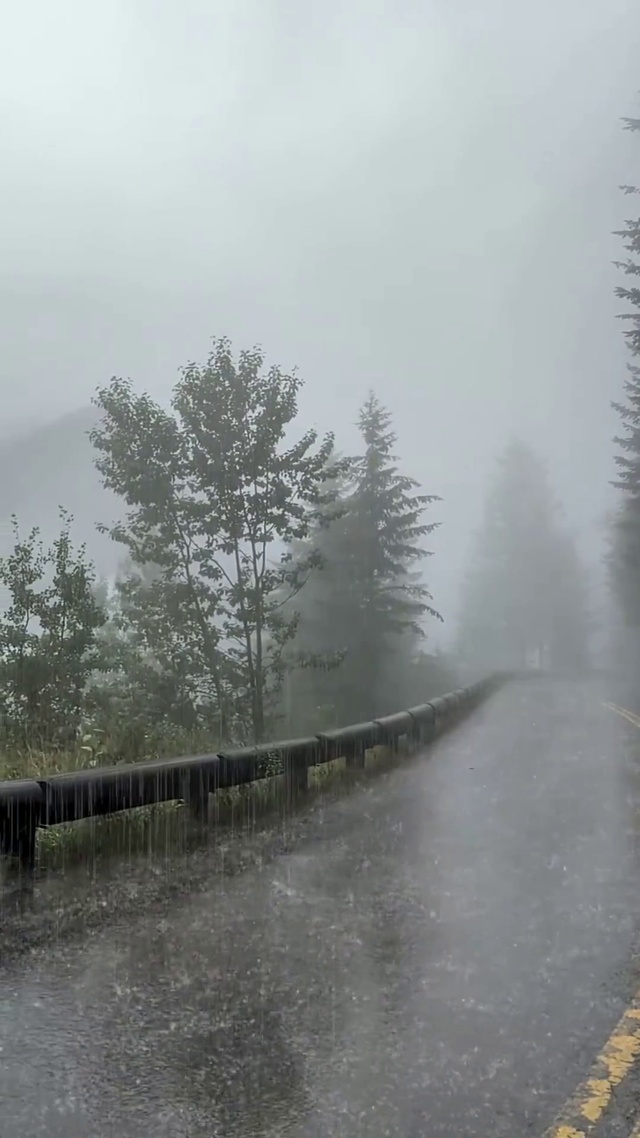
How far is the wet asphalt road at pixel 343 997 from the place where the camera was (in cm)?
362

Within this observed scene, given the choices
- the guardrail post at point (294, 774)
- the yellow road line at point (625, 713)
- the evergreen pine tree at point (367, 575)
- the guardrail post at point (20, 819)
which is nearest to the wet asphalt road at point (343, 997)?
the guardrail post at point (20, 819)

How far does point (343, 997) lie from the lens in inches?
189

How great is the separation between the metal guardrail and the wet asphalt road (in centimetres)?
112

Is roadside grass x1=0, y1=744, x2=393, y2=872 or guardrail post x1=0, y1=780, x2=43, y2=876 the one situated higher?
guardrail post x1=0, y1=780, x2=43, y2=876

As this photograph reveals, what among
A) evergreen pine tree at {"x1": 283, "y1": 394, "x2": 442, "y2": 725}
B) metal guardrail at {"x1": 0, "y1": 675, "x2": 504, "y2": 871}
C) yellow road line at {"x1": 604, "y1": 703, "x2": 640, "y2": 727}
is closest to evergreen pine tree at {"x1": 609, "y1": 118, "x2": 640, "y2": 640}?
evergreen pine tree at {"x1": 283, "y1": 394, "x2": 442, "y2": 725}

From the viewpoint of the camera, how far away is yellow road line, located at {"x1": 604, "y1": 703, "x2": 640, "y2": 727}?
70.5 feet

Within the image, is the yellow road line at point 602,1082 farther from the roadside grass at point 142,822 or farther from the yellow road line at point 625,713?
the yellow road line at point 625,713

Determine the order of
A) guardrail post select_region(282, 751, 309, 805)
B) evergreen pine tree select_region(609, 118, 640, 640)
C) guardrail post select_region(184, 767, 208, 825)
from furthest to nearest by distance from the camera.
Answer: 1. evergreen pine tree select_region(609, 118, 640, 640)
2. guardrail post select_region(282, 751, 309, 805)
3. guardrail post select_region(184, 767, 208, 825)

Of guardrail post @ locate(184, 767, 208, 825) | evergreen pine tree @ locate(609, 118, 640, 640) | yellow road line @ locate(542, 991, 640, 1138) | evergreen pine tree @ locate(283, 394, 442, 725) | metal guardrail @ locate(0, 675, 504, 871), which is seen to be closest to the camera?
yellow road line @ locate(542, 991, 640, 1138)

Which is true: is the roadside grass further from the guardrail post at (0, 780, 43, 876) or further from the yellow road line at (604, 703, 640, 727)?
the yellow road line at (604, 703, 640, 727)

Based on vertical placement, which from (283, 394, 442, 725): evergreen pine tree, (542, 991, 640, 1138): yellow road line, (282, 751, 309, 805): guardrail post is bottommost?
(542, 991, 640, 1138): yellow road line

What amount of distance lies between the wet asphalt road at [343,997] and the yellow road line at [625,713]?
1334 centimetres

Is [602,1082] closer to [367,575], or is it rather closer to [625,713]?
[625,713]

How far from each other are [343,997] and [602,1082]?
1437mm
